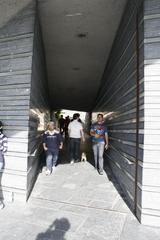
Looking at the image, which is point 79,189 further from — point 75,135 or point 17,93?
point 75,135

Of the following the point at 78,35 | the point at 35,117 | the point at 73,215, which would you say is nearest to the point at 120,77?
the point at 78,35

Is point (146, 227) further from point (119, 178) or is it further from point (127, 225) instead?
point (119, 178)

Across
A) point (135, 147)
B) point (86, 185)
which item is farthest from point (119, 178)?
point (135, 147)

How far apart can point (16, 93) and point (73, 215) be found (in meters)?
2.63

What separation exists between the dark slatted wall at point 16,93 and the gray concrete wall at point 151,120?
2.32 metres

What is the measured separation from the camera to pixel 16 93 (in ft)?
16.3

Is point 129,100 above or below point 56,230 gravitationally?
above

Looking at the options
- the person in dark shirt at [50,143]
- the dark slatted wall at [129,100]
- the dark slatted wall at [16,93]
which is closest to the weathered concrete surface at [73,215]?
the dark slatted wall at [129,100]

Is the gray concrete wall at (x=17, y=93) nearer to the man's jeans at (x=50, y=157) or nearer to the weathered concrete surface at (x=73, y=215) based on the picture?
the weathered concrete surface at (x=73, y=215)

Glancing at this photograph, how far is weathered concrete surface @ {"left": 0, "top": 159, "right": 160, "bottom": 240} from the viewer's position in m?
3.41

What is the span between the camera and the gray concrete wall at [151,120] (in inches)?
142

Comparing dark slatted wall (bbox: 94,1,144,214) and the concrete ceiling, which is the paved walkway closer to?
dark slatted wall (bbox: 94,1,144,214)

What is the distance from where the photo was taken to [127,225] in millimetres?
3705

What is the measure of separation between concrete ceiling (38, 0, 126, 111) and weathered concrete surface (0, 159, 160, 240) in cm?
402
